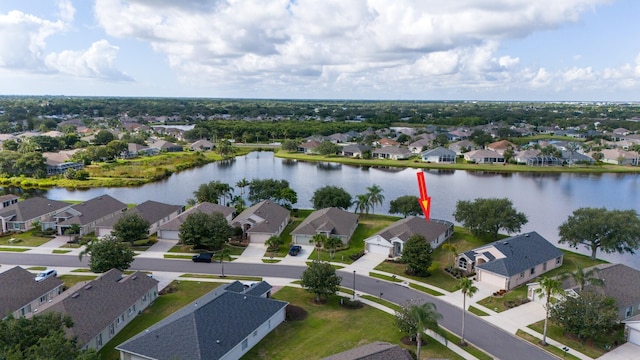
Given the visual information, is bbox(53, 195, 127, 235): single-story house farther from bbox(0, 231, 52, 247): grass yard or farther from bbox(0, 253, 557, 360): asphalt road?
bbox(0, 253, 557, 360): asphalt road

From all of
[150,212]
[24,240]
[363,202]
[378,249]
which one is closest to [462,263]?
[378,249]

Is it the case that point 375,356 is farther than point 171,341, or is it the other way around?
point 171,341

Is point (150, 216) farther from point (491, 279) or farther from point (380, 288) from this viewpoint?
point (491, 279)

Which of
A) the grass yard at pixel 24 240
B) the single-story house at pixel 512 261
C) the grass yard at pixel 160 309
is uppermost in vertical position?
the single-story house at pixel 512 261

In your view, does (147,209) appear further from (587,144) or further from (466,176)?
(587,144)

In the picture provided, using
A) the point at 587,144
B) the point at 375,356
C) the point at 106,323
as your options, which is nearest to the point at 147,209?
the point at 106,323

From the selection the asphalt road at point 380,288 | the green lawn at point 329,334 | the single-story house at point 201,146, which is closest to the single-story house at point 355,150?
the single-story house at point 201,146

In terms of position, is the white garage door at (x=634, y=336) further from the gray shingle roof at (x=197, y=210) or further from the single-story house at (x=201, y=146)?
the single-story house at (x=201, y=146)
